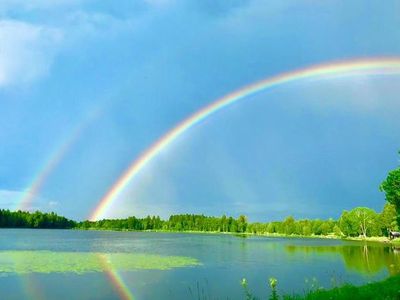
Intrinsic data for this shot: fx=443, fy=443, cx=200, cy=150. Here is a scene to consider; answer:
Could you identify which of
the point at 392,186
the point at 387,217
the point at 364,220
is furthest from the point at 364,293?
the point at 364,220

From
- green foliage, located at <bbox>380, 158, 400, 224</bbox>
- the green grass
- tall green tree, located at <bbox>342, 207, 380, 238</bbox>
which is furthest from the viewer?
tall green tree, located at <bbox>342, 207, 380, 238</bbox>

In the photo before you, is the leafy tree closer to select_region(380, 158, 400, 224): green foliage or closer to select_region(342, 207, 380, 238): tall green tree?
select_region(342, 207, 380, 238): tall green tree

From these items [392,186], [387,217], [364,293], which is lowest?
[364,293]

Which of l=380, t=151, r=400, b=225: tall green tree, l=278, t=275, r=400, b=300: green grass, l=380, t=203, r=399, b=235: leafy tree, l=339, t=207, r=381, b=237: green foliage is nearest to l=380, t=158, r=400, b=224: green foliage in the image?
l=380, t=151, r=400, b=225: tall green tree

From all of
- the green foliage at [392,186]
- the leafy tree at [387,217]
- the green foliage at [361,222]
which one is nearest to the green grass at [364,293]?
the green foliage at [392,186]

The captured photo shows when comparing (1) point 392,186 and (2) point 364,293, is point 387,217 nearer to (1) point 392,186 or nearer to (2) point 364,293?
(1) point 392,186

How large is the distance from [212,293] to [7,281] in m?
15.9

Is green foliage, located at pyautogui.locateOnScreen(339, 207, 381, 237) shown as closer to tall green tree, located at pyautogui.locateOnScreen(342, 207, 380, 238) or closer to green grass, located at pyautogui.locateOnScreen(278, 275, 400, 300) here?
tall green tree, located at pyautogui.locateOnScreen(342, 207, 380, 238)

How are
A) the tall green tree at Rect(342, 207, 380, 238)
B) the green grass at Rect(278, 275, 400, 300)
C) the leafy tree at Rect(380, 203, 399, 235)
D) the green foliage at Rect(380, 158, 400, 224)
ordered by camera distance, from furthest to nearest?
1. the tall green tree at Rect(342, 207, 380, 238)
2. the leafy tree at Rect(380, 203, 399, 235)
3. the green foliage at Rect(380, 158, 400, 224)
4. the green grass at Rect(278, 275, 400, 300)

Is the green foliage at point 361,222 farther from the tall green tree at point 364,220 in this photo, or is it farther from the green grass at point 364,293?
the green grass at point 364,293

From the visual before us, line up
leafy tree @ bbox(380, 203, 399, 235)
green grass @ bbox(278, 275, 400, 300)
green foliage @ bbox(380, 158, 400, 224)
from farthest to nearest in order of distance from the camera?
leafy tree @ bbox(380, 203, 399, 235) < green foliage @ bbox(380, 158, 400, 224) < green grass @ bbox(278, 275, 400, 300)

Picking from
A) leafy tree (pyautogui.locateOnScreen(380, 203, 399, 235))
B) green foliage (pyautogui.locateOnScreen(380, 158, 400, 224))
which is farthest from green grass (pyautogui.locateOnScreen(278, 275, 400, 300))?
leafy tree (pyautogui.locateOnScreen(380, 203, 399, 235))

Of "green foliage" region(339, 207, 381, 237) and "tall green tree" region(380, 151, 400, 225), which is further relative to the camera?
"green foliage" region(339, 207, 381, 237)

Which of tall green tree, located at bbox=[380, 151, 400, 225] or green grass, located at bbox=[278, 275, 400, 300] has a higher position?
tall green tree, located at bbox=[380, 151, 400, 225]
